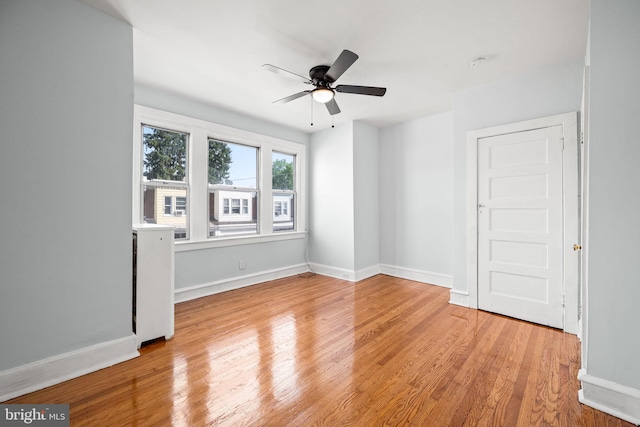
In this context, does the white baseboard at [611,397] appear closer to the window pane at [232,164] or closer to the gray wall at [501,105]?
the gray wall at [501,105]

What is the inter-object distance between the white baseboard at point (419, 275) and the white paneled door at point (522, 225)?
980 millimetres

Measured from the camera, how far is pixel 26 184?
5.90 feet

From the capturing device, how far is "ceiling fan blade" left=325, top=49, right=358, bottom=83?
2117 mm

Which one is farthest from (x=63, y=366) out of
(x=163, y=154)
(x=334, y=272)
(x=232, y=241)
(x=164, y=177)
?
(x=334, y=272)

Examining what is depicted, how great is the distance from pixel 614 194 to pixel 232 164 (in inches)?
162

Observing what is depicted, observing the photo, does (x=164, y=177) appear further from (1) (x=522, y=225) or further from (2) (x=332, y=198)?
(1) (x=522, y=225)

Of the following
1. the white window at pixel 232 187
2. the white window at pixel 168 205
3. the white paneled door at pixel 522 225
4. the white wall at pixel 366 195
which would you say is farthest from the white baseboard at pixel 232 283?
the white paneled door at pixel 522 225

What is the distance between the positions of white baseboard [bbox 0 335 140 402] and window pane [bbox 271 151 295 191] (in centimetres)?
311

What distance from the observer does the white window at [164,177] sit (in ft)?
11.1

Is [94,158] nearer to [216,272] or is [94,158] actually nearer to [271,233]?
[216,272]

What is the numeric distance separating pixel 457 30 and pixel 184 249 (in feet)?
12.5

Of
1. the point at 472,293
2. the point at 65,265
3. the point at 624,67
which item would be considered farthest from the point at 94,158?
the point at 472,293

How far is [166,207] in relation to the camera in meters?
3.55

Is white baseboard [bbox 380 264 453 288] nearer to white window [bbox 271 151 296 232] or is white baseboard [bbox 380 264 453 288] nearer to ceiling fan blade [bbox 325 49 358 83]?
white window [bbox 271 151 296 232]
